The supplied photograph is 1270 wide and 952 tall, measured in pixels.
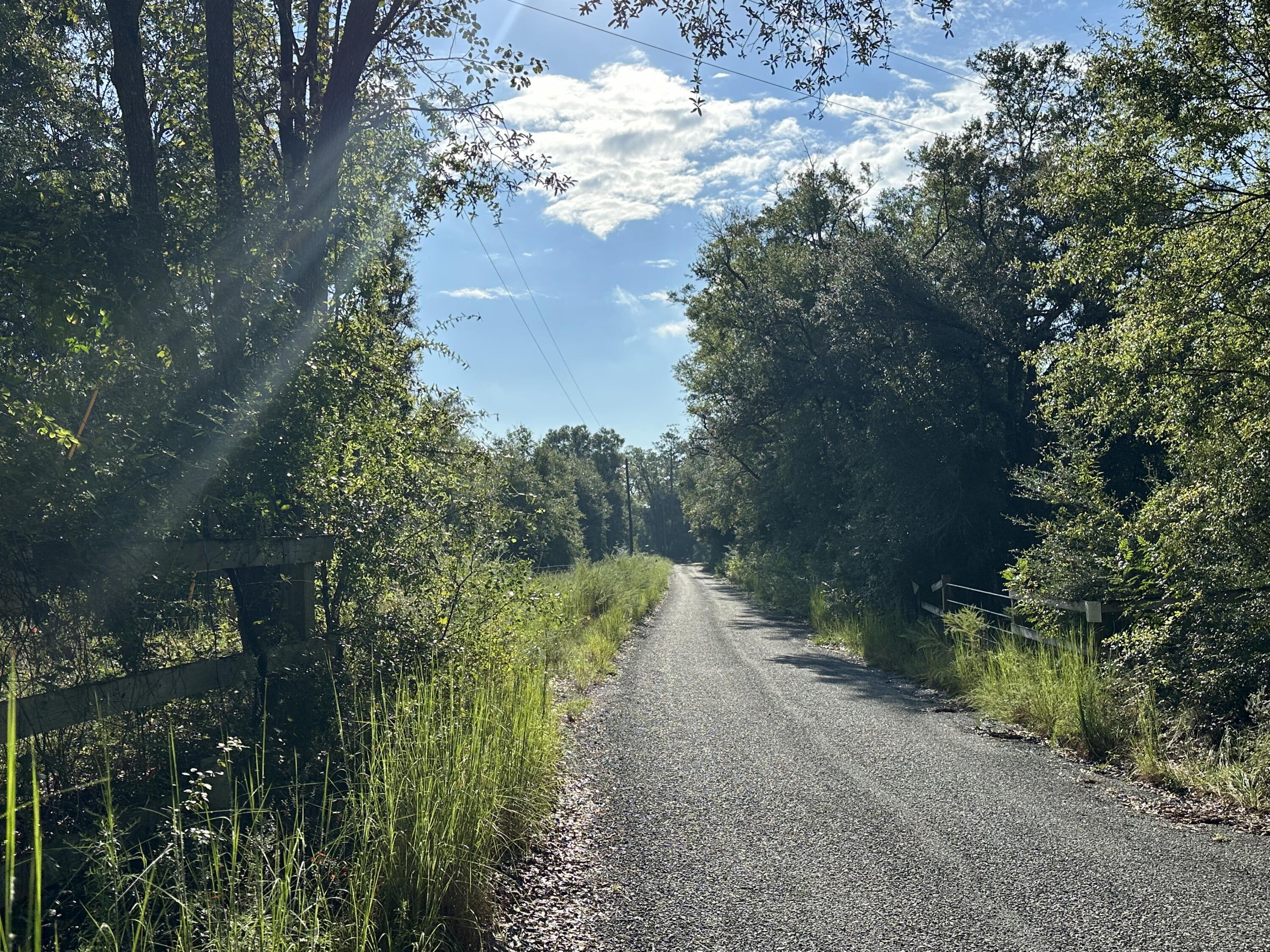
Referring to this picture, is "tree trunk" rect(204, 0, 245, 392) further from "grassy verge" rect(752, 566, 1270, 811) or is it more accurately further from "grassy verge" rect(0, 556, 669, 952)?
"grassy verge" rect(752, 566, 1270, 811)

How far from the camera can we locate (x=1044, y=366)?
39.4ft

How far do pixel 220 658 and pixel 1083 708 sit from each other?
6.79m

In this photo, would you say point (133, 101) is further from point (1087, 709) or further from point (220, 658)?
point (1087, 709)

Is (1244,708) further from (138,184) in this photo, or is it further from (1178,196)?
(138,184)

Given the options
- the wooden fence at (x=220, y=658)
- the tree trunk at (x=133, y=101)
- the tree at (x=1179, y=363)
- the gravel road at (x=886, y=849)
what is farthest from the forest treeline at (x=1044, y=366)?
the tree trunk at (x=133, y=101)

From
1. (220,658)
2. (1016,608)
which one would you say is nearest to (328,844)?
(220,658)

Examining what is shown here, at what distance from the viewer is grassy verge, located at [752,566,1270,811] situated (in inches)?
217

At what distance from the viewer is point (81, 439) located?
13.9 feet

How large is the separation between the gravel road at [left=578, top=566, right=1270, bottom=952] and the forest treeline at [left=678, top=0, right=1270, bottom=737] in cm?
195

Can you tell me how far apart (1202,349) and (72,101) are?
12685 mm

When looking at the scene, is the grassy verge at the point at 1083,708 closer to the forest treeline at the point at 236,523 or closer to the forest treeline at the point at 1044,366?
the forest treeline at the point at 1044,366

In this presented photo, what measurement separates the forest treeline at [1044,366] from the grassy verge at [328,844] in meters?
5.55

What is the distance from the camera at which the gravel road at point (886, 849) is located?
3.67m

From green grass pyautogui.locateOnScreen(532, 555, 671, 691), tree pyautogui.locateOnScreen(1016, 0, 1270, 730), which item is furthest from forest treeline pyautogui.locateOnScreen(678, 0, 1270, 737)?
green grass pyautogui.locateOnScreen(532, 555, 671, 691)
